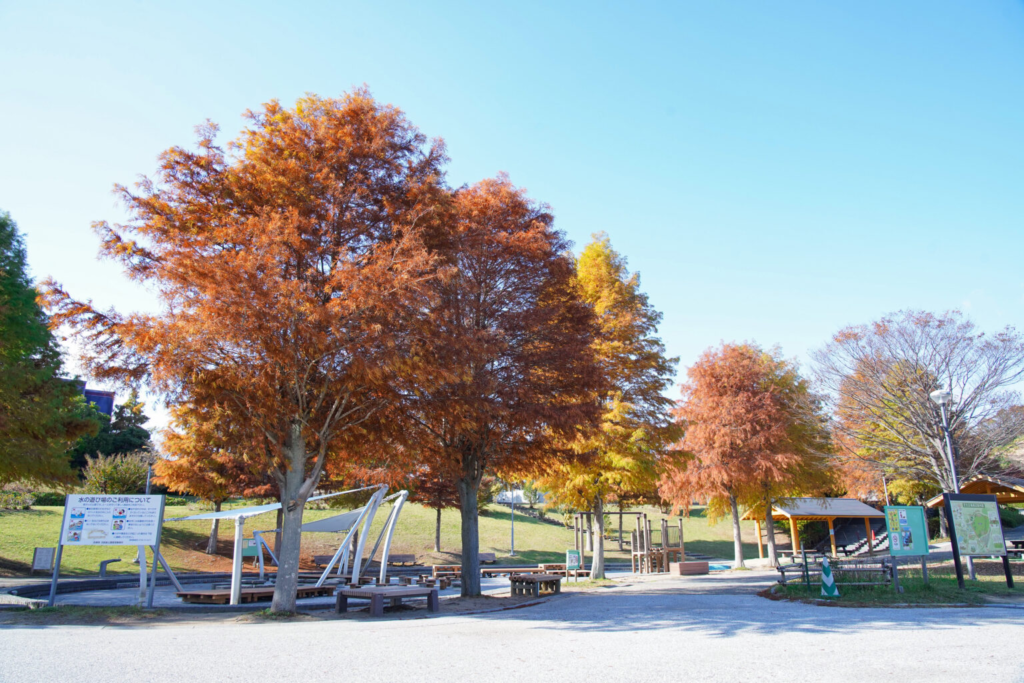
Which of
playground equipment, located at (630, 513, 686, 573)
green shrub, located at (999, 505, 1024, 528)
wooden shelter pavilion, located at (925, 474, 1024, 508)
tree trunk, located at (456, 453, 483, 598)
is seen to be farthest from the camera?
green shrub, located at (999, 505, 1024, 528)

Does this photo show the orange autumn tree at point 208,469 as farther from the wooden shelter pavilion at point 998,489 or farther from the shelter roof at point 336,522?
the wooden shelter pavilion at point 998,489

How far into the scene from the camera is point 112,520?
42.6ft

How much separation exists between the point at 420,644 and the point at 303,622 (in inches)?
162

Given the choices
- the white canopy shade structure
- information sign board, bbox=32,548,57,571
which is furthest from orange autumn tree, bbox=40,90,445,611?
information sign board, bbox=32,548,57,571

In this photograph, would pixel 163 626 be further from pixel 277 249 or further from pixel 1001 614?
pixel 1001 614

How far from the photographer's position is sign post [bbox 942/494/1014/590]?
1490 centimetres

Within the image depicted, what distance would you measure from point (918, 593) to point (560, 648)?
9.70m

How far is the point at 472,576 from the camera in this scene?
52.5ft

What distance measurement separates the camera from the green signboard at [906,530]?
14.1 m

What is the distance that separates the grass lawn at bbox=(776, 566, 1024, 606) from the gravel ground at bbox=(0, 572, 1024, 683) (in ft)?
3.23

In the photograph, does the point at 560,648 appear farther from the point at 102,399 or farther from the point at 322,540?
the point at 102,399

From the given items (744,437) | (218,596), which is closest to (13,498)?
(218,596)

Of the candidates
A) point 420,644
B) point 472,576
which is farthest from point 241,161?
point 472,576

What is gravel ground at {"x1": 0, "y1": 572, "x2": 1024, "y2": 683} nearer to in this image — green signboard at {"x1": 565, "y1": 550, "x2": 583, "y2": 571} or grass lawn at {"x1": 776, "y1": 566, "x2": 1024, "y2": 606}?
grass lawn at {"x1": 776, "y1": 566, "x2": 1024, "y2": 606}
